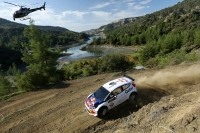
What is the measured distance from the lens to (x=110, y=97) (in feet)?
38.2

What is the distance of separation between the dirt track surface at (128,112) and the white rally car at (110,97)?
63cm

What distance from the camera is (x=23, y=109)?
15.1 m

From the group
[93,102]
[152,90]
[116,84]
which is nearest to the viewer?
[93,102]

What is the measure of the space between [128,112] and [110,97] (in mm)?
1694

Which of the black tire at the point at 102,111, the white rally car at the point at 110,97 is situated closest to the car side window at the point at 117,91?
the white rally car at the point at 110,97

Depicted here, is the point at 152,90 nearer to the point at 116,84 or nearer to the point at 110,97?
the point at 116,84

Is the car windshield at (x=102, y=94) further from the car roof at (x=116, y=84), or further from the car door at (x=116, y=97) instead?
the car door at (x=116, y=97)

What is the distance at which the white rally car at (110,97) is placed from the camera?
1130cm

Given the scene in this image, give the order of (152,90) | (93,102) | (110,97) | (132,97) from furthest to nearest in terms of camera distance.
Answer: (152,90) < (132,97) < (110,97) < (93,102)

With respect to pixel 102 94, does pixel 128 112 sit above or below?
below

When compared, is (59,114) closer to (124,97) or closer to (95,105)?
(95,105)

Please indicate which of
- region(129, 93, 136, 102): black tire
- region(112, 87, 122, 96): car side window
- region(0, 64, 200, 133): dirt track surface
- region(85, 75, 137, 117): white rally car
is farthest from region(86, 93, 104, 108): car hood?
region(129, 93, 136, 102): black tire

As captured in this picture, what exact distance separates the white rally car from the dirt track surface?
0.63 meters

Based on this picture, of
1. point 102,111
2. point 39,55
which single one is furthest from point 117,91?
point 39,55
